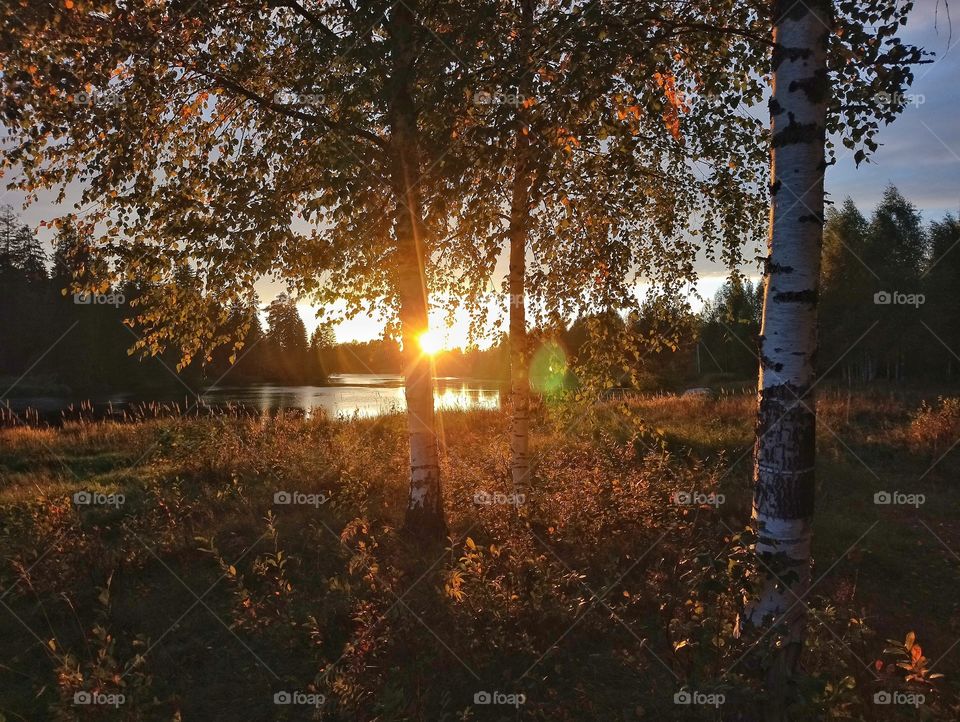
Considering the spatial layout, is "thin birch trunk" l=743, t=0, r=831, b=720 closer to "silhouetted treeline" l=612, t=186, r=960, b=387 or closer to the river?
the river

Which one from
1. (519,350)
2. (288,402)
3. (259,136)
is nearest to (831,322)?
(288,402)

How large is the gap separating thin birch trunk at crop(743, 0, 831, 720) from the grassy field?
1.20 ft

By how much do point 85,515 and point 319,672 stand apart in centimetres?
571

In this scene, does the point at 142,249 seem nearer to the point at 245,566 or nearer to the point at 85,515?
the point at 245,566

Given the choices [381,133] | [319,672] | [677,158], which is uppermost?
[381,133]

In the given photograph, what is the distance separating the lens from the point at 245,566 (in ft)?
20.2

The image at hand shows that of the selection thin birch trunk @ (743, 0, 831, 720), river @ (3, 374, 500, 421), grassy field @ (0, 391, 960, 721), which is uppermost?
thin birch trunk @ (743, 0, 831, 720)

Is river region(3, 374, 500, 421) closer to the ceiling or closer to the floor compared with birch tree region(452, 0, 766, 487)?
closer to the floor

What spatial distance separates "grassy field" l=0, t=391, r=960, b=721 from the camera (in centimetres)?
379

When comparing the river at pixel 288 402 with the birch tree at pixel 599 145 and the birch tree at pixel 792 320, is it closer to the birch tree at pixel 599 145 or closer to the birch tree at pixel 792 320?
the birch tree at pixel 599 145

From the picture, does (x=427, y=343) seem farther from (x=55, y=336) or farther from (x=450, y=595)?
(x=55, y=336)

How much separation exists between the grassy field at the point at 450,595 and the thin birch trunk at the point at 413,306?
45 cm

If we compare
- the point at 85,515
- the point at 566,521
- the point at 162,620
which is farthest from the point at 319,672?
the point at 85,515

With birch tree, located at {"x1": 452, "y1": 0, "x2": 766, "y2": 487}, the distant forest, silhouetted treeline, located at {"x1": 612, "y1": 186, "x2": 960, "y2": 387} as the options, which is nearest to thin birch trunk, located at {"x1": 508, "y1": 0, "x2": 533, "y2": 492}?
birch tree, located at {"x1": 452, "y1": 0, "x2": 766, "y2": 487}
